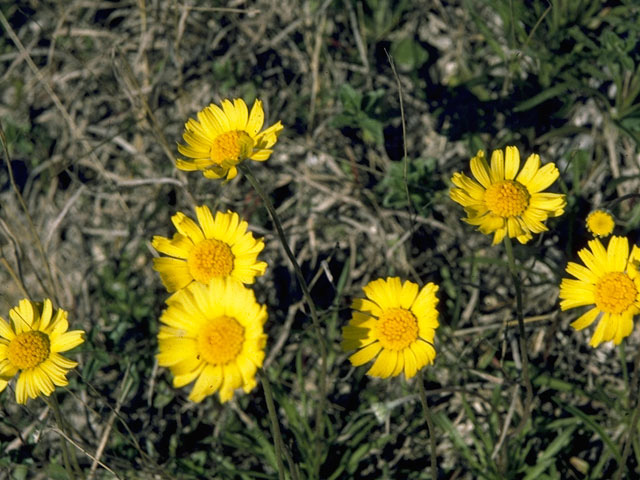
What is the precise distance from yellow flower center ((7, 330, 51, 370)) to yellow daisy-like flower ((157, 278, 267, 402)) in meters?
0.69

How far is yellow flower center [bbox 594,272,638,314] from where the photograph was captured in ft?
7.79

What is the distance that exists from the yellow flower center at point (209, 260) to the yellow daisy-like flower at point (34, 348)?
51cm

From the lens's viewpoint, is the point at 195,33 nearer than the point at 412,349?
No

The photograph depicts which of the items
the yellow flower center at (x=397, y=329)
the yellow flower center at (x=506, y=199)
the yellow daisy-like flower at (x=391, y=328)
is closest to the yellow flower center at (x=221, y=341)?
the yellow daisy-like flower at (x=391, y=328)

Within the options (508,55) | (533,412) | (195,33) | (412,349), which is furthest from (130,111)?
(533,412)

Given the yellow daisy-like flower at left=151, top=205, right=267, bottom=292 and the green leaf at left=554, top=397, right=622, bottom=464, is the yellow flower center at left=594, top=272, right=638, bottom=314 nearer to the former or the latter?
the green leaf at left=554, top=397, right=622, bottom=464

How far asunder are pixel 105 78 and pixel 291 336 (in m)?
2.12

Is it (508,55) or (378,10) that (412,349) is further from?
(378,10)

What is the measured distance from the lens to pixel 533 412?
117 inches

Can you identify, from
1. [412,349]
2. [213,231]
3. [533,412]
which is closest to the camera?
[412,349]

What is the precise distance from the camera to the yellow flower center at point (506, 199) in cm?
246

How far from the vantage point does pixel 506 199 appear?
97.9 inches

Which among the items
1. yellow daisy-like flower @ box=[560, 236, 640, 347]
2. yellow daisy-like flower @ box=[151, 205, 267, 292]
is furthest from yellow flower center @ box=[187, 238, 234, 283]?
yellow daisy-like flower @ box=[560, 236, 640, 347]

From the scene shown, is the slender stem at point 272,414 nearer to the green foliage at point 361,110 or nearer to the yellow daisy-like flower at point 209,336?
the yellow daisy-like flower at point 209,336
